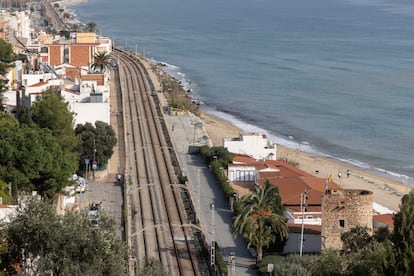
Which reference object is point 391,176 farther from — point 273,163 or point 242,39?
point 242,39

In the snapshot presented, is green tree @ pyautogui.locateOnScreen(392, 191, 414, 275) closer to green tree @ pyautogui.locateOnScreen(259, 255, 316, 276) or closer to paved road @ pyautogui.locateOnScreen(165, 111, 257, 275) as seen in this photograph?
green tree @ pyautogui.locateOnScreen(259, 255, 316, 276)

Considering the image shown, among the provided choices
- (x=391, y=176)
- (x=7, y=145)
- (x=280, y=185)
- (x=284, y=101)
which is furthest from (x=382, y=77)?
(x=7, y=145)

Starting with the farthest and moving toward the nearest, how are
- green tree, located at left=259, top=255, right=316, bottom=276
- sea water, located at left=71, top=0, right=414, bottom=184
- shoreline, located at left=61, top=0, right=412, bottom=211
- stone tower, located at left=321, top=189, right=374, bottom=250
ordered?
sea water, located at left=71, top=0, right=414, bottom=184 < shoreline, located at left=61, top=0, right=412, bottom=211 < stone tower, located at left=321, top=189, right=374, bottom=250 < green tree, located at left=259, top=255, right=316, bottom=276

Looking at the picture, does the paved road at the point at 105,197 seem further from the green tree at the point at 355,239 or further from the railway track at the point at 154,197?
the green tree at the point at 355,239

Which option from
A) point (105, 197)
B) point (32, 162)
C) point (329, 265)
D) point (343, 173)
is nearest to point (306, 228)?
point (105, 197)

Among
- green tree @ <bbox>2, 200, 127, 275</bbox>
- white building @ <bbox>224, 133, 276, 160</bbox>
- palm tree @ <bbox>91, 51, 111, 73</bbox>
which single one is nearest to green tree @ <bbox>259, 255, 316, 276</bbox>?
green tree @ <bbox>2, 200, 127, 275</bbox>
